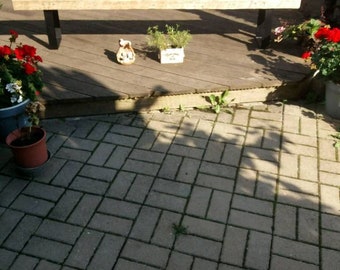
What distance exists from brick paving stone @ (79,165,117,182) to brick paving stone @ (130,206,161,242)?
→ 0.58 meters

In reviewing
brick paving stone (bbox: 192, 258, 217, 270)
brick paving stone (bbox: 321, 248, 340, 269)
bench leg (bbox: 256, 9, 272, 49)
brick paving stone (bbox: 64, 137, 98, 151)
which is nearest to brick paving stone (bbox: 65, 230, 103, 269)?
brick paving stone (bbox: 192, 258, 217, 270)

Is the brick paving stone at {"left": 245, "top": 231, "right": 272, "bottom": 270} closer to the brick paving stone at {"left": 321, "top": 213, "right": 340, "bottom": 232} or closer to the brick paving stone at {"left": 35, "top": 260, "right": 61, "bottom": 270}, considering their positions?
the brick paving stone at {"left": 321, "top": 213, "right": 340, "bottom": 232}

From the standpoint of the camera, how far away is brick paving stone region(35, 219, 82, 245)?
10.4ft

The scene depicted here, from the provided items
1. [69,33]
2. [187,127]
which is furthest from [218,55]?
[69,33]

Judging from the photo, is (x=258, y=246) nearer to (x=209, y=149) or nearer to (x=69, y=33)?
Result: (x=209, y=149)

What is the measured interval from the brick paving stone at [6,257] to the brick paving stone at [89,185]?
2.79ft

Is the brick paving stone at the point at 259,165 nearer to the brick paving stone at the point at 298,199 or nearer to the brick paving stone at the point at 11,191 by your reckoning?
the brick paving stone at the point at 298,199

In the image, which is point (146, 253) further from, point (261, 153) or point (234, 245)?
point (261, 153)

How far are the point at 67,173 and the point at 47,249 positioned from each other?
37.7 inches

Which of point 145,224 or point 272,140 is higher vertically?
point 272,140

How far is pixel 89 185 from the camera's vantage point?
12.2 feet

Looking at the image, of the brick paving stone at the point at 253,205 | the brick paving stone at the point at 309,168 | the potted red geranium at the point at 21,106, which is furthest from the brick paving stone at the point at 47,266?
the brick paving stone at the point at 309,168

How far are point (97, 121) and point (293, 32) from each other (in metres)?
A: 3.10

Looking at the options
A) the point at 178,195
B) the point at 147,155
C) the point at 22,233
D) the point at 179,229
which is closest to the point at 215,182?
the point at 178,195
